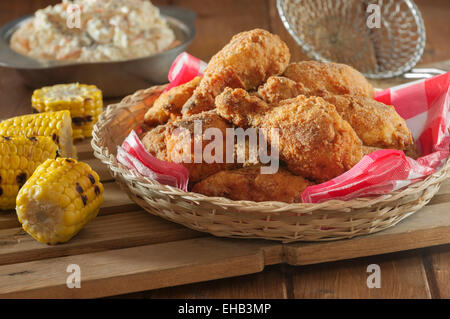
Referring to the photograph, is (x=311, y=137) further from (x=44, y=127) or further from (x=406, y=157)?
(x=44, y=127)

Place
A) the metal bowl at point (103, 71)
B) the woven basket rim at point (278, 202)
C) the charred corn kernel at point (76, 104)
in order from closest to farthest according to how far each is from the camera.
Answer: the woven basket rim at point (278, 202)
the charred corn kernel at point (76, 104)
the metal bowl at point (103, 71)

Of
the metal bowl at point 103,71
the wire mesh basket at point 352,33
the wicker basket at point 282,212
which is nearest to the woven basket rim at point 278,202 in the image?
the wicker basket at point 282,212

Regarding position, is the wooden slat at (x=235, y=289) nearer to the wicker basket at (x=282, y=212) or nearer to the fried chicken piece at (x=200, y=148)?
the wicker basket at (x=282, y=212)

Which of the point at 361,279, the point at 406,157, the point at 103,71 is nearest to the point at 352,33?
the point at 103,71

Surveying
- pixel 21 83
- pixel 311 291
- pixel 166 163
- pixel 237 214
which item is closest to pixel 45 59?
pixel 21 83

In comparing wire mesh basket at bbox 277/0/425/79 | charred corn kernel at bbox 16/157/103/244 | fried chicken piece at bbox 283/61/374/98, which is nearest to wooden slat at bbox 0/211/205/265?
charred corn kernel at bbox 16/157/103/244

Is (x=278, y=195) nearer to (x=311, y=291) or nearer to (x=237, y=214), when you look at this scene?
(x=237, y=214)

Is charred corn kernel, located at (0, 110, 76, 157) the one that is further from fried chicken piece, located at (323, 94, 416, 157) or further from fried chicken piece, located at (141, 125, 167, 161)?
fried chicken piece, located at (323, 94, 416, 157)
